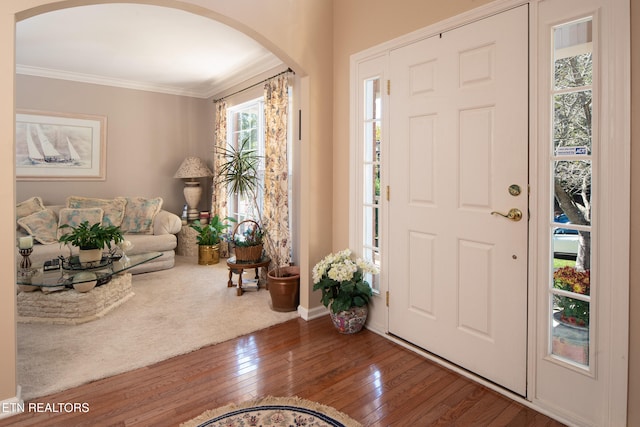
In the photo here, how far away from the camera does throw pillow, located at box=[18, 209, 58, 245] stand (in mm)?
4504

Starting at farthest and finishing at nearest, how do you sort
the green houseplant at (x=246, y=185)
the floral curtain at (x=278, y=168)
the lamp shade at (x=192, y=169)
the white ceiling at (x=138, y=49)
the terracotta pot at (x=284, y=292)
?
1. the lamp shade at (x=192, y=169)
2. the floral curtain at (x=278, y=168)
3. the green houseplant at (x=246, y=185)
4. the white ceiling at (x=138, y=49)
5. the terracotta pot at (x=284, y=292)

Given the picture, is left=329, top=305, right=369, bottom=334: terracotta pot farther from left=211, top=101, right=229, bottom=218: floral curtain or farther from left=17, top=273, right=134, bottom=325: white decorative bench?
Answer: left=211, top=101, right=229, bottom=218: floral curtain

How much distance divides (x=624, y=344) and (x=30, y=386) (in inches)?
124

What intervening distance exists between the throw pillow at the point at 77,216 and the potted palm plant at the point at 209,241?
4.10 feet

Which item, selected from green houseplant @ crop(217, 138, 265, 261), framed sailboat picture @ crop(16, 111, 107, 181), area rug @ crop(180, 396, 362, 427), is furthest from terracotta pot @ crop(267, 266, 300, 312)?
framed sailboat picture @ crop(16, 111, 107, 181)

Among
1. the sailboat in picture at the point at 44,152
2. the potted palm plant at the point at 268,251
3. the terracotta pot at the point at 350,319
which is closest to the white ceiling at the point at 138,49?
the sailboat in picture at the point at 44,152

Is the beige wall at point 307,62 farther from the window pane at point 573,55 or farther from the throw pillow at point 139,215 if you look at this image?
the throw pillow at point 139,215

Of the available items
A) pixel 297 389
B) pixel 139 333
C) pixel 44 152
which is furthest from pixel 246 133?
pixel 297 389

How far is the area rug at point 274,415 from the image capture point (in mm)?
1876

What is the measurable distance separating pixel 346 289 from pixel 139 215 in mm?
3681

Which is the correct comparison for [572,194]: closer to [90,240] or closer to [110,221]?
[90,240]

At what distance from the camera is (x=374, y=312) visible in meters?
3.02

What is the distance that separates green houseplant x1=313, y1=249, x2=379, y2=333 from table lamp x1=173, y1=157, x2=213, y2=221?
11.4 feet

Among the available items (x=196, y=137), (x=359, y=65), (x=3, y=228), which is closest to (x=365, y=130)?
(x=359, y=65)
